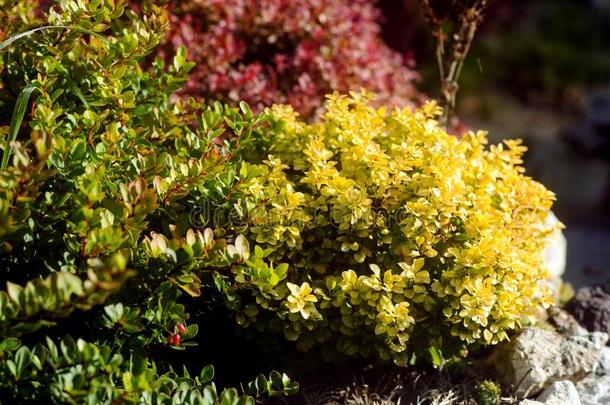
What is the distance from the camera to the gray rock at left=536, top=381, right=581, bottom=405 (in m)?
2.60

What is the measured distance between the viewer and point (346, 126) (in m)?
2.73

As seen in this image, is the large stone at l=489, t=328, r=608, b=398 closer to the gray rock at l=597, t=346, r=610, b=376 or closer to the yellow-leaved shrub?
the gray rock at l=597, t=346, r=610, b=376

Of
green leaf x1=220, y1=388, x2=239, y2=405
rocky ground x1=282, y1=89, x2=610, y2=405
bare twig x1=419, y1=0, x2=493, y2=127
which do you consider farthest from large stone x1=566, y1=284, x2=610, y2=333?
green leaf x1=220, y1=388, x2=239, y2=405

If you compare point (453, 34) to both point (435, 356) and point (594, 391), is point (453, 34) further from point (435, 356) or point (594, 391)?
point (594, 391)

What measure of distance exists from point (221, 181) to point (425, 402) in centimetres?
116

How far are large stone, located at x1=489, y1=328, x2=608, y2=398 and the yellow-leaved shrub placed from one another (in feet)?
0.66

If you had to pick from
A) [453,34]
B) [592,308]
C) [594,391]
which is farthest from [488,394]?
[453,34]

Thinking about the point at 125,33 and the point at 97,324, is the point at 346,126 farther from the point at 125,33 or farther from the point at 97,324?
the point at 97,324

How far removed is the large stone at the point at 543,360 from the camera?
2.75m

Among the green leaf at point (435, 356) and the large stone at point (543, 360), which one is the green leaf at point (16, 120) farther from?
the large stone at point (543, 360)

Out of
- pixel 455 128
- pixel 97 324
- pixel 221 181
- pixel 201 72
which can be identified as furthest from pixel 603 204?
pixel 97 324

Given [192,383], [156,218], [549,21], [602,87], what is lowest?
[192,383]

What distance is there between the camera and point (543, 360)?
2.76 m

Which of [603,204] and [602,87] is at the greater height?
[602,87]
